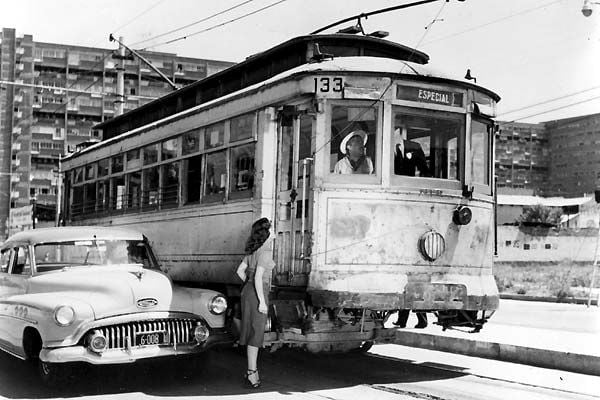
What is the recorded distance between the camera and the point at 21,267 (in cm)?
881

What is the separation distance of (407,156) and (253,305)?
237cm

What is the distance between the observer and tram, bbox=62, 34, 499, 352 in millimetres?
7980

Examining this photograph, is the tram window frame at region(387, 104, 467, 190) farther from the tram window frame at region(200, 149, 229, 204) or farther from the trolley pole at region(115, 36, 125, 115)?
the trolley pole at region(115, 36, 125, 115)

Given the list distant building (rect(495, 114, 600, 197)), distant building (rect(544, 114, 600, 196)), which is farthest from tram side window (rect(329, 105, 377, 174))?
distant building (rect(495, 114, 600, 197))

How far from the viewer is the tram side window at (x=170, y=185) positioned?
426 inches

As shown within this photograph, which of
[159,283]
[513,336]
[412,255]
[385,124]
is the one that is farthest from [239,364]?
[513,336]

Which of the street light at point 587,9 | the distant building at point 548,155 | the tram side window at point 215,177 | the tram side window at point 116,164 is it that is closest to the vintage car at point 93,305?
the tram side window at point 215,177

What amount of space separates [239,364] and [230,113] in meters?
3.14

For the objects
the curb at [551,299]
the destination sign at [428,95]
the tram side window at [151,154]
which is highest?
the destination sign at [428,95]

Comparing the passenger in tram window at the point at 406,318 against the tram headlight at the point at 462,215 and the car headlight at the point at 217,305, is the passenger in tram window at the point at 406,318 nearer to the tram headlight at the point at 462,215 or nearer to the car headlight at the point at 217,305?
the tram headlight at the point at 462,215

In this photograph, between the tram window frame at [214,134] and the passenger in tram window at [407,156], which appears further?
the tram window frame at [214,134]

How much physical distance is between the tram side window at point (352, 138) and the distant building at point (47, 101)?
73.6 meters

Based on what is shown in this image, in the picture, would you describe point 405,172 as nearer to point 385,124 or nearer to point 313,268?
point 385,124

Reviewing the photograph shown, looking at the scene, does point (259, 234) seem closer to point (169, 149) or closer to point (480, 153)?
point (480, 153)
